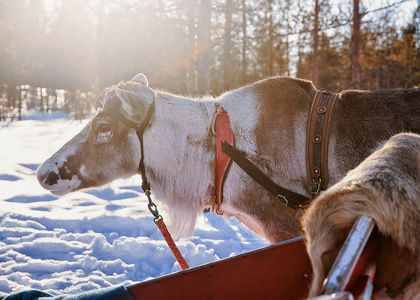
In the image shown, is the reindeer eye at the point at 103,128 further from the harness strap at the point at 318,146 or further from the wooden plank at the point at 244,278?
the harness strap at the point at 318,146

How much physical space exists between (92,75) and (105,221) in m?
36.5

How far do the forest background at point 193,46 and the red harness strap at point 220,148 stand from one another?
455 cm

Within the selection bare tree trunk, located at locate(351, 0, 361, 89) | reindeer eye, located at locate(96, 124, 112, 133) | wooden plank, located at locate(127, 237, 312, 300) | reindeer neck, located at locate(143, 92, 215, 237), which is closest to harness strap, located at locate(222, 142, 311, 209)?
reindeer neck, located at locate(143, 92, 215, 237)

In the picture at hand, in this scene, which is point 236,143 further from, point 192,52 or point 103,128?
point 192,52

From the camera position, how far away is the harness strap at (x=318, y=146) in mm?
2283

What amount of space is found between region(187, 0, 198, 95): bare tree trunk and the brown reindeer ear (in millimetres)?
6912

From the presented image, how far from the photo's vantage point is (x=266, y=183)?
2.35 metres

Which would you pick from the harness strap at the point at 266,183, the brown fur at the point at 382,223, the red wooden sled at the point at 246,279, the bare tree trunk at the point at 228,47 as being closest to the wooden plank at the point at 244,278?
the red wooden sled at the point at 246,279

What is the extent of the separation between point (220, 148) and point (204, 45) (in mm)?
7316

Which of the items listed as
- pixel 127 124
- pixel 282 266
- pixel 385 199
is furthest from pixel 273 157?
pixel 385 199

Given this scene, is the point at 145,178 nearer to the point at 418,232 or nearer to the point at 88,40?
the point at 418,232

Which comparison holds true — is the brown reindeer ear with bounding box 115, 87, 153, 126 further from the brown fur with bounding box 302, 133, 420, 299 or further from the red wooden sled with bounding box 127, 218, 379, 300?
the brown fur with bounding box 302, 133, 420, 299

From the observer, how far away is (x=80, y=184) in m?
2.78

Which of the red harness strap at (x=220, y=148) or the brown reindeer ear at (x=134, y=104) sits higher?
the brown reindeer ear at (x=134, y=104)
